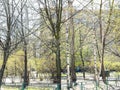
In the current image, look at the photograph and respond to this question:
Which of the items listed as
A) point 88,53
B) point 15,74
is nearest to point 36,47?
point 15,74

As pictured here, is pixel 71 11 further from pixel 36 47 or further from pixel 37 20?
pixel 36 47

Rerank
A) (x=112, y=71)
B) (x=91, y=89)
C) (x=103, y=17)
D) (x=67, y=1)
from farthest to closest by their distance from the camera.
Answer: (x=112, y=71), (x=103, y=17), (x=91, y=89), (x=67, y=1)

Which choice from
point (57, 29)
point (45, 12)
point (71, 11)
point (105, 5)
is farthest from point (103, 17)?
point (57, 29)

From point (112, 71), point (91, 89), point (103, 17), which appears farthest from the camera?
Answer: point (112, 71)

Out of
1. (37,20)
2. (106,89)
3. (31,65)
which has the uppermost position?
(37,20)

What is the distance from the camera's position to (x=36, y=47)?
29734 millimetres

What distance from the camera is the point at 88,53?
153 ft

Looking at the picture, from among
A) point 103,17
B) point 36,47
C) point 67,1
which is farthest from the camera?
point 36,47

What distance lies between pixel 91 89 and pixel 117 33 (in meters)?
6.06

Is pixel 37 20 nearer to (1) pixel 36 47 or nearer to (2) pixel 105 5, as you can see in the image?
(2) pixel 105 5

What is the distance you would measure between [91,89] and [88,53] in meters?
27.4

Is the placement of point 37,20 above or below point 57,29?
above

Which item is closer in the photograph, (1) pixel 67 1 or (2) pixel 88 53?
(1) pixel 67 1

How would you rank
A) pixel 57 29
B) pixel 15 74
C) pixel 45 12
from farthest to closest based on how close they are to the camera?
pixel 15 74 → pixel 45 12 → pixel 57 29
